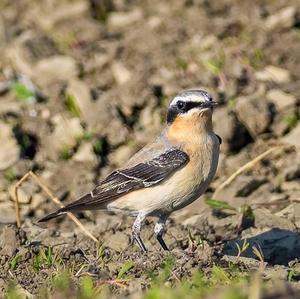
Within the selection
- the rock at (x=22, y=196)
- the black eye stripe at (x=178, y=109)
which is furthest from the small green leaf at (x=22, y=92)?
the black eye stripe at (x=178, y=109)

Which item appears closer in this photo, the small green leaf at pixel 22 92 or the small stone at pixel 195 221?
the small stone at pixel 195 221

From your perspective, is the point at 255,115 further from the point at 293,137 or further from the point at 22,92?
the point at 22,92

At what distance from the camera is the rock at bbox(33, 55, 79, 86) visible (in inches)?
570

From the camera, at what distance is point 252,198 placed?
11.9 metres

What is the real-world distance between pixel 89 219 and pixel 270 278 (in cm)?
434

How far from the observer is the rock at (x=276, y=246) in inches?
406

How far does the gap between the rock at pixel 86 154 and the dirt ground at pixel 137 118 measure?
20 millimetres

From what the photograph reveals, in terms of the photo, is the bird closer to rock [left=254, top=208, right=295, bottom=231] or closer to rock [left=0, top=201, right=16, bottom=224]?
rock [left=254, top=208, right=295, bottom=231]

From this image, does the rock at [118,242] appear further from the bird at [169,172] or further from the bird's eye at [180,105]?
the bird's eye at [180,105]

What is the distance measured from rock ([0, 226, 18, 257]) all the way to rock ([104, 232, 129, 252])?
106 cm

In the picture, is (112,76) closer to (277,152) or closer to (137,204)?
(277,152)

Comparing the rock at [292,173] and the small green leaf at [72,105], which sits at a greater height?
the small green leaf at [72,105]

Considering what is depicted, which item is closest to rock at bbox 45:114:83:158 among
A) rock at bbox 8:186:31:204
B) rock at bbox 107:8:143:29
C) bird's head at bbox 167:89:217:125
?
rock at bbox 8:186:31:204

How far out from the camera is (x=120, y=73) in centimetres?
1431
